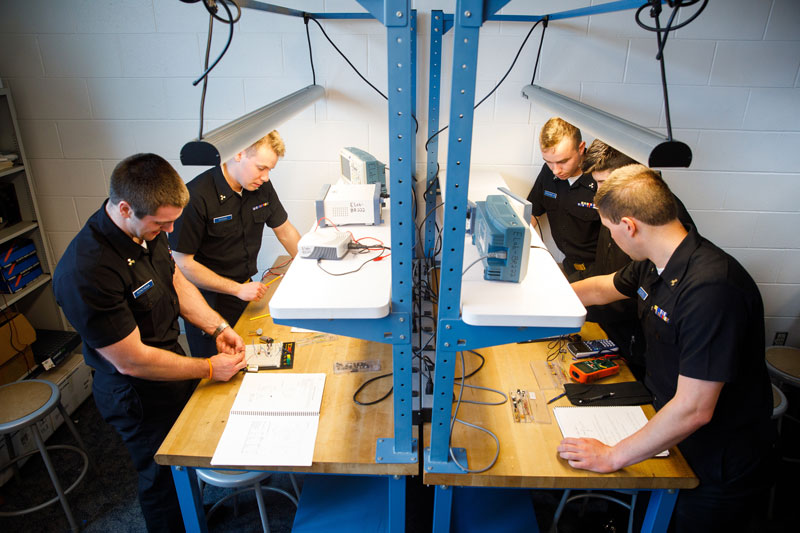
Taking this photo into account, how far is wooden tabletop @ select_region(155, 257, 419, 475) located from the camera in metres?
1.55

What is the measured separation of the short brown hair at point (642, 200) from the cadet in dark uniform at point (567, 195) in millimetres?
836

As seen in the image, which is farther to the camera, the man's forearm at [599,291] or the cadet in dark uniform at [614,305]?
the cadet in dark uniform at [614,305]

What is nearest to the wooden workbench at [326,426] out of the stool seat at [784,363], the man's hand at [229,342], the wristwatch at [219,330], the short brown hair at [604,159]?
the man's hand at [229,342]

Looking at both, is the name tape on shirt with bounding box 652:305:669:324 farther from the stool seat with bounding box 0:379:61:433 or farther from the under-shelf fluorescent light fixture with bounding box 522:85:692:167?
the stool seat with bounding box 0:379:61:433

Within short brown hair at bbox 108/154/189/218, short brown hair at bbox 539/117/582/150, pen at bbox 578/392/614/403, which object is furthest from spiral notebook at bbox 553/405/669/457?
short brown hair at bbox 108/154/189/218

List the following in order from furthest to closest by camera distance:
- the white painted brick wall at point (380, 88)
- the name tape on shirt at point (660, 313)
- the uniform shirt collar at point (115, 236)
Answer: the white painted brick wall at point (380, 88) → the uniform shirt collar at point (115, 236) → the name tape on shirt at point (660, 313)

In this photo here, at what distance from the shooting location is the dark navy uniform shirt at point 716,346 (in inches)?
56.1

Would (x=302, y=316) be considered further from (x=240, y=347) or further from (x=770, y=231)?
(x=770, y=231)

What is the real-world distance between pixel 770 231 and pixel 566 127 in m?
1.58

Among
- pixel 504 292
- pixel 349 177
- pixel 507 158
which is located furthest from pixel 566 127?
pixel 504 292

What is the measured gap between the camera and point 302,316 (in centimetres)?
138

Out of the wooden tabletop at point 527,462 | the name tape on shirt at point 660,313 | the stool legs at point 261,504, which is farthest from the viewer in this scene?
the stool legs at point 261,504

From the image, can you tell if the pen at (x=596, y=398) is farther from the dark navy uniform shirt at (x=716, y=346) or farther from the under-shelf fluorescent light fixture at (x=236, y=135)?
the under-shelf fluorescent light fixture at (x=236, y=135)

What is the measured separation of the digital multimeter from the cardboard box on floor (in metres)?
2.86
